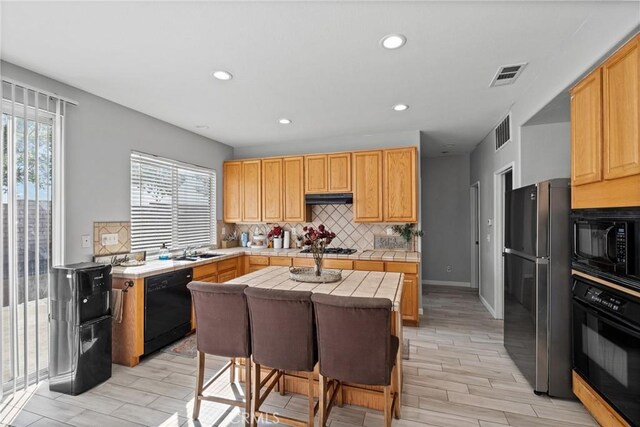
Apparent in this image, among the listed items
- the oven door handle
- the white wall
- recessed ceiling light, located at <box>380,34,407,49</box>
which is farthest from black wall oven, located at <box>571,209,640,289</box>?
recessed ceiling light, located at <box>380,34,407,49</box>

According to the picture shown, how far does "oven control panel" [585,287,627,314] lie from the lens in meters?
1.58

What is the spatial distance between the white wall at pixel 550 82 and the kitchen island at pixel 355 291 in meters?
1.93

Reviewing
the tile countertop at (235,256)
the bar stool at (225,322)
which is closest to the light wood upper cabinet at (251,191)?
the tile countertop at (235,256)

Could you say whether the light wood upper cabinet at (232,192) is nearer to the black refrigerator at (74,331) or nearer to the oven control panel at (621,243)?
the black refrigerator at (74,331)

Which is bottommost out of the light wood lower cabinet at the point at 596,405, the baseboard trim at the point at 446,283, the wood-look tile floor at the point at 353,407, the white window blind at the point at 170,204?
the wood-look tile floor at the point at 353,407

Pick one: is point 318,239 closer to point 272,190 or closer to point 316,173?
point 316,173

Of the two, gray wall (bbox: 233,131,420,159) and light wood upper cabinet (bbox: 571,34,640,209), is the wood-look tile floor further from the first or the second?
gray wall (bbox: 233,131,420,159)

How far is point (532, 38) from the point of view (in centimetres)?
201

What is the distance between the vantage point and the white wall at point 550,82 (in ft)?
5.43

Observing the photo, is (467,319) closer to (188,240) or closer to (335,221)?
(335,221)

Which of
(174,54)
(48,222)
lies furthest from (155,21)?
(48,222)

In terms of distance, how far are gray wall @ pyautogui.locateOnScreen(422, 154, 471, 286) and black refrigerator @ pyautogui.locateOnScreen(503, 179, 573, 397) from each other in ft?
11.6

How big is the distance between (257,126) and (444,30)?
8.86ft

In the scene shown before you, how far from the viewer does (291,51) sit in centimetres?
216
